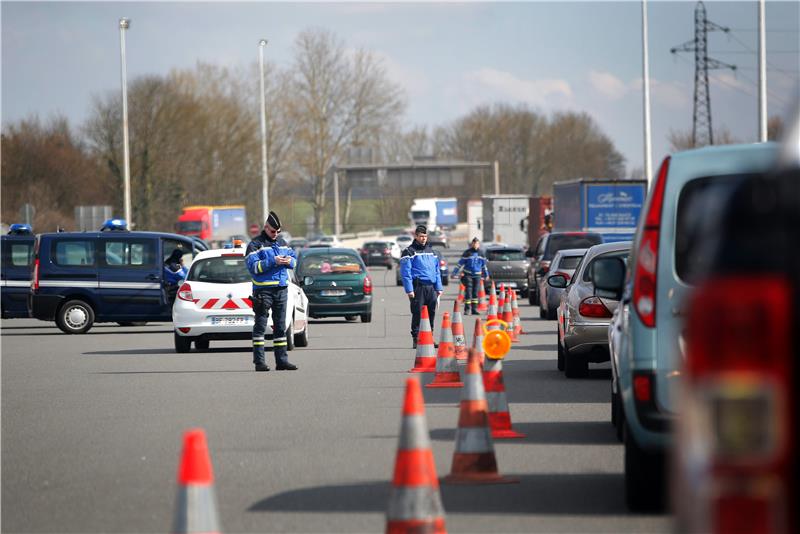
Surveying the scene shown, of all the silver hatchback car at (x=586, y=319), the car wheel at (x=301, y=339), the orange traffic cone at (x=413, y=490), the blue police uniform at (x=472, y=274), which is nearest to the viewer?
the orange traffic cone at (x=413, y=490)

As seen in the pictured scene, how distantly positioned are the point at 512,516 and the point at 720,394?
4.97 metres

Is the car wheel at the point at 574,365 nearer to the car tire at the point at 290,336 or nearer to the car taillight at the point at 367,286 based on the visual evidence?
the car tire at the point at 290,336

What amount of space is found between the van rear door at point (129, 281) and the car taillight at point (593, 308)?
13.3 meters

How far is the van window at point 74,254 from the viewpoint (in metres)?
27.5

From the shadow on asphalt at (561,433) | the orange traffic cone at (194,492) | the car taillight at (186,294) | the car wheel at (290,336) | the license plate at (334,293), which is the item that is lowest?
the shadow on asphalt at (561,433)

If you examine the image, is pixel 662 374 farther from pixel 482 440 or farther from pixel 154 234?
pixel 154 234

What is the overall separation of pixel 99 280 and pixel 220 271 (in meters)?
6.67

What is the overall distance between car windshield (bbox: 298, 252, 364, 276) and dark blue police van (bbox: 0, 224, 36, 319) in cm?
616

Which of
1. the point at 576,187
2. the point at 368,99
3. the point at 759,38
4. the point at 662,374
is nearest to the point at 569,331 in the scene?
the point at 662,374

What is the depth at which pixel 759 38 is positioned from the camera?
122 feet

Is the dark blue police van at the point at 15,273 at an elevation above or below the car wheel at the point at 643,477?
above

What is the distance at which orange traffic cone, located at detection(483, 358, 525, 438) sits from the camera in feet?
32.5

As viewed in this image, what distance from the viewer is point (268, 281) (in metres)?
17.0

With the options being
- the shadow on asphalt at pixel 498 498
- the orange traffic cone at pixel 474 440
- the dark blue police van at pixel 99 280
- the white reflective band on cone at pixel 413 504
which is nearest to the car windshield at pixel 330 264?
the dark blue police van at pixel 99 280
